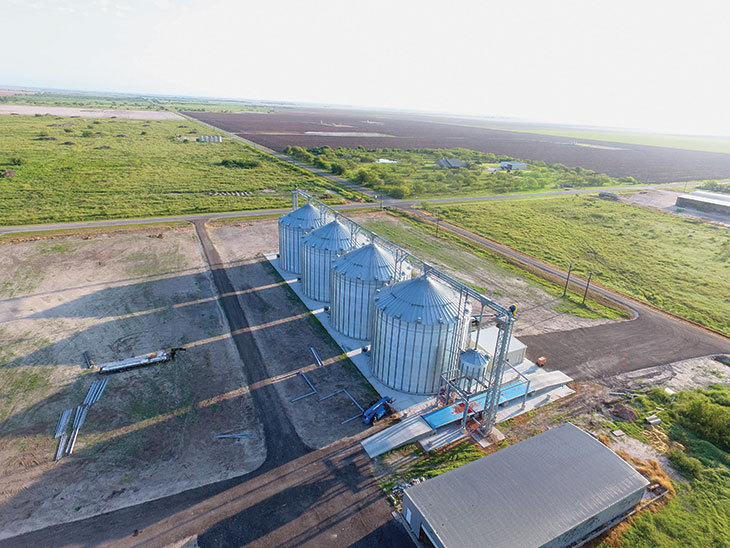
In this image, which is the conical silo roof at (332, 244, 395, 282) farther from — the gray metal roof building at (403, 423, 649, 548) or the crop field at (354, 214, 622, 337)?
the gray metal roof building at (403, 423, 649, 548)

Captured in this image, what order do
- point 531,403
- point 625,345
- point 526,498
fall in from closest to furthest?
1. point 526,498
2. point 531,403
3. point 625,345

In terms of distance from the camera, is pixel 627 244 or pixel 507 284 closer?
pixel 507 284

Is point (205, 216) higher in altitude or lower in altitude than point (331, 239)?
lower

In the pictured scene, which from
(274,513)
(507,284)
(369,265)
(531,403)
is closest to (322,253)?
(369,265)

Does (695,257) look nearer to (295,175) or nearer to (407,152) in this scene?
(295,175)

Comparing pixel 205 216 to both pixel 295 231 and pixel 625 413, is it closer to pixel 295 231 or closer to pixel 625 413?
pixel 295 231

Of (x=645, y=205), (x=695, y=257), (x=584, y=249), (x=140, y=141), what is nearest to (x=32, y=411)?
(x=584, y=249)
